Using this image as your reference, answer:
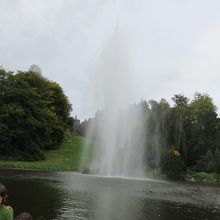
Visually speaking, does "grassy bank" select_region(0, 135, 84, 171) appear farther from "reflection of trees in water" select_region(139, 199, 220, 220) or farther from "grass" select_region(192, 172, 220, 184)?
"reflection of trees in water" select_region(139, 199, 220, 220)

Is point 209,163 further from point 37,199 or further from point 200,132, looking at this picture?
point 37,199

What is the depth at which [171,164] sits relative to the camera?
64.2 m

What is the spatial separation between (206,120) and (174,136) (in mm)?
26367

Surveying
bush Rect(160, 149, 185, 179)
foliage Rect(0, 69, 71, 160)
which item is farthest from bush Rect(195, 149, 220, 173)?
foliage Rect(0, 69, 71, 160)

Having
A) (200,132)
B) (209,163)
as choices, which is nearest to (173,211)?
(209,163)

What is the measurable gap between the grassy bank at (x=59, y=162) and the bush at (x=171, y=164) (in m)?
13.6

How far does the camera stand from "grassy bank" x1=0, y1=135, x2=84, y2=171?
59350 millimetres

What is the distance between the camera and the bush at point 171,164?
63.5 meters

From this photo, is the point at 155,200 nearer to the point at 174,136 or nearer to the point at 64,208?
the point at 64,208

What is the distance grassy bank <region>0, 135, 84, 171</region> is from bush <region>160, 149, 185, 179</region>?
13.6 metres

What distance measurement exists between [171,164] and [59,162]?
18541 mm

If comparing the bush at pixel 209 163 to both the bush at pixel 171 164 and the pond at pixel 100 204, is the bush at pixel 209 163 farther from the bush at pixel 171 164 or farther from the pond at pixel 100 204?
the pond at pixel 100 204

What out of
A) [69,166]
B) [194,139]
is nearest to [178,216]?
[69,166]

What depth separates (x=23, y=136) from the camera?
67.6 meters
